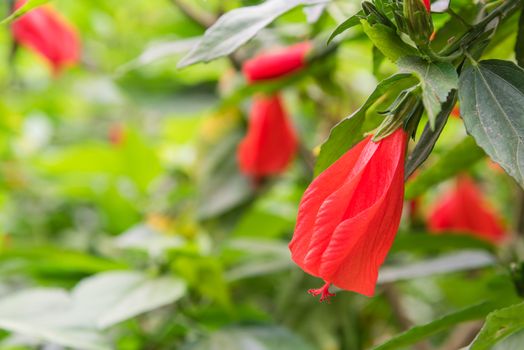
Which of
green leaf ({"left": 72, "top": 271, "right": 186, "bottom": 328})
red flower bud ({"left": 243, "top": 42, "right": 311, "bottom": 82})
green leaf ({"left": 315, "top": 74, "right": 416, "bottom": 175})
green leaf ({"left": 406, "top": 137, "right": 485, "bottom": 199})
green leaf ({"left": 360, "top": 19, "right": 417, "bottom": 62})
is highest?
red flower bud ({"left": 243, "top": 42, "right": 311, "bottom": 82})

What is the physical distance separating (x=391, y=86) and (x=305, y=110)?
76 cm

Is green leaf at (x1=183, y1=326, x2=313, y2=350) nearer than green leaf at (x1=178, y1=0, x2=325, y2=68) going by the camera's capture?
No

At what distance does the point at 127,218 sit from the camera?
1.15m

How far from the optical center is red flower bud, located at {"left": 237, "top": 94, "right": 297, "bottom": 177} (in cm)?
92

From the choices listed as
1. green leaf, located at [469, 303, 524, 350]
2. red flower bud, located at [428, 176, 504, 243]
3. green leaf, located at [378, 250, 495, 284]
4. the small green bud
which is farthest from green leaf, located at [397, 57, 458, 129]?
red flower bud, located at [428, 176, 504, 243]

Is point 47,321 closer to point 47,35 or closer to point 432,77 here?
point 432,77

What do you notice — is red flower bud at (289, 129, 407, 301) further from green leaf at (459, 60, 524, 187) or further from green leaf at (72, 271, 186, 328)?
green leaf at (72, 271, 186, 328)

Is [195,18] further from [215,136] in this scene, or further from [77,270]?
[77,270]

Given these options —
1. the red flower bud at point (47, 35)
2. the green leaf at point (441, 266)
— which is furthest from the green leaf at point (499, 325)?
the red flower bud at point (47, 35)

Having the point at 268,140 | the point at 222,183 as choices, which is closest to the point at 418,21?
the point at 268,140

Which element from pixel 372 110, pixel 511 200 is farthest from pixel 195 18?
pixel 511 200

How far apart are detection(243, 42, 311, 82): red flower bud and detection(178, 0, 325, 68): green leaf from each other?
0.97 feet

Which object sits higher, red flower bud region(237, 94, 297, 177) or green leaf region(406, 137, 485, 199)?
red flower bud region(237, 94, 297, 177)

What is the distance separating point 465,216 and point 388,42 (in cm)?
73
